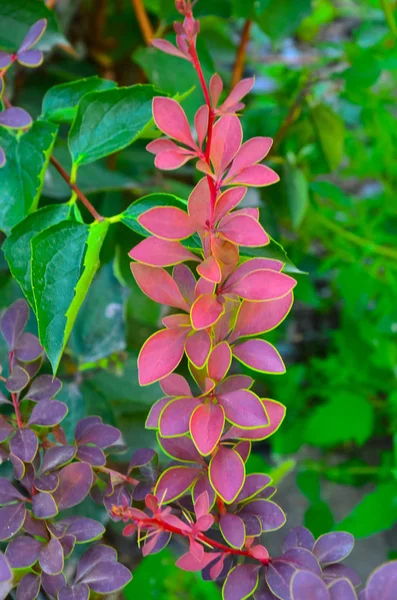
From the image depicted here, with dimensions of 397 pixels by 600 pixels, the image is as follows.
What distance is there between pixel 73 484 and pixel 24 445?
0.12 ft

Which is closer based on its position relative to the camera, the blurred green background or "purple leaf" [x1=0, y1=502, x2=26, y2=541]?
"purple leaf" [x1=0, y1=502, x2=26, y2=541]

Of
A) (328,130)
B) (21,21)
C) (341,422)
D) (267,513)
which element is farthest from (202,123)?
(341,422)

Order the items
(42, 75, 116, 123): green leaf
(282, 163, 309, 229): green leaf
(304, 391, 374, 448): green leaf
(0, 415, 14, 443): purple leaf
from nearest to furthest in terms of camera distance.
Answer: (0, 415, 14, 443): purple leaf < (42, 75, 116, 123): green leaf < (282, 163, 309, 229): green leaf < (304, 391, 374, 448): green leaf

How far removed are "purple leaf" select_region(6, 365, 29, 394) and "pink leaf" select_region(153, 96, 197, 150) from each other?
180 mm

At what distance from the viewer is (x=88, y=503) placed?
520mm

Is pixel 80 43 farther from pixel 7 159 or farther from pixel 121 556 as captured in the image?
pixel 121 556

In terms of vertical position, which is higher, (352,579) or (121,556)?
(352,579)

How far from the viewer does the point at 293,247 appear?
101 centimetres

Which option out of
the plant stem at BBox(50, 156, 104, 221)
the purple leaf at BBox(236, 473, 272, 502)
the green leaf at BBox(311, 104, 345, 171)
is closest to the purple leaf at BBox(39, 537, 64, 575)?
the purple leaf at BBox(236, 473, 272, 502)

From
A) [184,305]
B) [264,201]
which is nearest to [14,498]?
[184,305]

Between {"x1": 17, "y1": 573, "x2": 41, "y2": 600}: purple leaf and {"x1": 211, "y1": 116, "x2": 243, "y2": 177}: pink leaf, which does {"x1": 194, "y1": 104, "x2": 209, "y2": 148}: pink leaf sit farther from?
{"x1": 17, "y1": 573, "x2": 41, "y2": 600}: purple leaf

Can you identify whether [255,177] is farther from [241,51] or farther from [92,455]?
[241,51]

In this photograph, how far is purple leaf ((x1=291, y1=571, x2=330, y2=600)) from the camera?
254 millimetres

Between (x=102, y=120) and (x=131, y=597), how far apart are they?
20.8 inches
